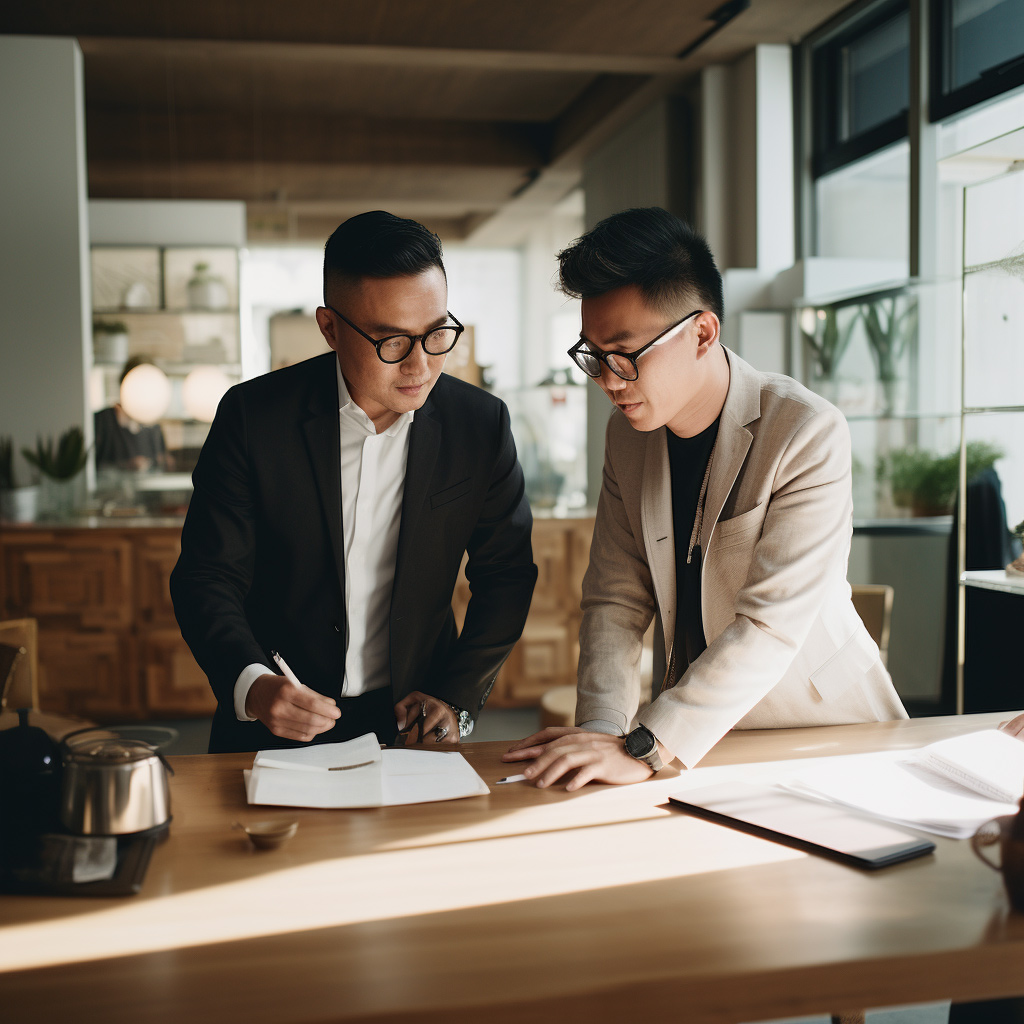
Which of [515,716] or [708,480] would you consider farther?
[515,716]

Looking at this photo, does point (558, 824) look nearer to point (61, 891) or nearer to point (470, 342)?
point (61, 891)

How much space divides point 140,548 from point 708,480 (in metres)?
3.88

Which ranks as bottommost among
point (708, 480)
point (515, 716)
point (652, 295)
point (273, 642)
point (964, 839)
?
point (515, 716)

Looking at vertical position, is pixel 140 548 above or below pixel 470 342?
below

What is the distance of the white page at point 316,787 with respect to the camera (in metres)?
1.31

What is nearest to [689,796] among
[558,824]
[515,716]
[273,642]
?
[558,824]

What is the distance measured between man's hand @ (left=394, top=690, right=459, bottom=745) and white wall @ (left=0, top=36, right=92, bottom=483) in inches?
169

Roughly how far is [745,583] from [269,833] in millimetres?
924

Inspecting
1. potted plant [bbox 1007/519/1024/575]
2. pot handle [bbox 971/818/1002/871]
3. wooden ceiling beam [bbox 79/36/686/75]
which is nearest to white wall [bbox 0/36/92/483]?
wooden ceiling beam [bbox 79/36/686/75]

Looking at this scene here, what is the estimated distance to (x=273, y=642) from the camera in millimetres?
1931

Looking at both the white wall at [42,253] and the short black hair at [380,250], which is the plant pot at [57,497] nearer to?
the white wall at [42,253]

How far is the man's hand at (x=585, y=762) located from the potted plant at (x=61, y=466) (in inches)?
175

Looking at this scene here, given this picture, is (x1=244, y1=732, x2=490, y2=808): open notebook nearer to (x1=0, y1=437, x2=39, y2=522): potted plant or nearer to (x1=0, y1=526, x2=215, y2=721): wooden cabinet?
(x1=0, y1=526, x2=215, y2=721): wooden cabinet

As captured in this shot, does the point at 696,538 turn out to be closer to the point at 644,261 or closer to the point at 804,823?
the point at 644,261
